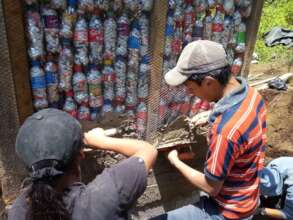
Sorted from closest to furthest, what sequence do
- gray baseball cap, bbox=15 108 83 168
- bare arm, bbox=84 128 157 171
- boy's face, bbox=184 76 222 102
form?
1. gray baseball cap, bbox=15 108 83 168
2. bare arm, bbox=84 128 157 171
3. boy's face, bbox=184 76 222 102

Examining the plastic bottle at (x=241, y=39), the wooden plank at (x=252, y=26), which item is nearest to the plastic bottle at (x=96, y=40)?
the plastic bottle at (x=241, y=39)

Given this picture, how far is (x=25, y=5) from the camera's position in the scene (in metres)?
2.08

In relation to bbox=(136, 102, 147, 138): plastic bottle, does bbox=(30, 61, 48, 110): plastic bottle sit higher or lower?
higher

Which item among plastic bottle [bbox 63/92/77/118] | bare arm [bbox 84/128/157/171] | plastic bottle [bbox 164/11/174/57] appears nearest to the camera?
bare arm [bbox 84/128/157/171]

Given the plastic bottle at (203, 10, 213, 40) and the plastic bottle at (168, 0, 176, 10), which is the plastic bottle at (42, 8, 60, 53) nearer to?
the plastic bottle at (168, 0, 176, 10)

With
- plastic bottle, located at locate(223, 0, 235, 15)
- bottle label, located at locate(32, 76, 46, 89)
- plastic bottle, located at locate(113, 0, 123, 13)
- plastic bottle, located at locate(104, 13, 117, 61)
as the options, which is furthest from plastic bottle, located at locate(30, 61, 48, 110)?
plastic bottle, located at locate(223, 0, 235, 15)

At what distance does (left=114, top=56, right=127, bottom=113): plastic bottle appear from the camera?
251 cm

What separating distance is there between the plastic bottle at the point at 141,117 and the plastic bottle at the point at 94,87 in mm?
337

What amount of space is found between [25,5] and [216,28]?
4.93 ft

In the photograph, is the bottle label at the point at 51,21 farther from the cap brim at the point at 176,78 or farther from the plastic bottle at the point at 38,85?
the cap brim at the point at 176,78

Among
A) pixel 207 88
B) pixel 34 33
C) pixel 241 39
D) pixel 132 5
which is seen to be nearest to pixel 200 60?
pixel 207 88

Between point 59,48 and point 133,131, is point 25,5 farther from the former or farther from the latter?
point 133,131

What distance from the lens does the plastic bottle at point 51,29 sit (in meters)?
2.12

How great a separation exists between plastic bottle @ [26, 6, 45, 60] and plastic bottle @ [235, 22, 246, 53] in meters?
1.70
